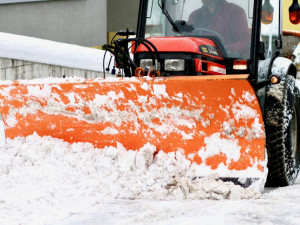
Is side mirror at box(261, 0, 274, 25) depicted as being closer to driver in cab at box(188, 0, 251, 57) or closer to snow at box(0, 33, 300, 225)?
→ driver in cab at box(188, 0, 251, 57)

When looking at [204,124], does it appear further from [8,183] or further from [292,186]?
[8,183]

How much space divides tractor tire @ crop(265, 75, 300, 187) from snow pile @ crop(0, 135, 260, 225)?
2.07 feet

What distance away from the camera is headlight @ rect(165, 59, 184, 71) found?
482 cm

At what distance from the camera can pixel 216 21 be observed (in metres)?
5.07

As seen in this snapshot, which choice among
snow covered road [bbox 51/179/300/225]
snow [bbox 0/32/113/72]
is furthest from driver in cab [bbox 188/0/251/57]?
snow [bbox 0/32/113/72]

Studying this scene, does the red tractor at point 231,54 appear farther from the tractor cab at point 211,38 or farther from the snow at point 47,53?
the snow at point 47,53

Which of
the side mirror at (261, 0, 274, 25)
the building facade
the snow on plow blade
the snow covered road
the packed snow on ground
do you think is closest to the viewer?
the snow covered road

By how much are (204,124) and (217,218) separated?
1127 millimetres

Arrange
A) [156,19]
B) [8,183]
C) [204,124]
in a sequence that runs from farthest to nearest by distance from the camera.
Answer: [156,19], [204,124], [8,183]

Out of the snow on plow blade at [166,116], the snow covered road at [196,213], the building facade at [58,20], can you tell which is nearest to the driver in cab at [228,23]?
the snow on plow blade at [166,116]

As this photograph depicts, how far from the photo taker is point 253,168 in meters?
4.26

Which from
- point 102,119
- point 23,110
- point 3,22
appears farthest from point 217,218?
point 3,22

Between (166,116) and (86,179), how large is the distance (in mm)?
836

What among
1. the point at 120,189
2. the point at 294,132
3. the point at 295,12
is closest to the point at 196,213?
the point at 120,189
